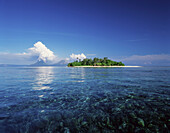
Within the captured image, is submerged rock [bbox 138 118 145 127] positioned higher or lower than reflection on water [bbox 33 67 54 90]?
higher

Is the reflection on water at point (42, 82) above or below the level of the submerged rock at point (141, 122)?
below

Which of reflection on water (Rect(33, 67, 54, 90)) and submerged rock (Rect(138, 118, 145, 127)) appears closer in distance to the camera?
submerged rock (Rect(138, 118, 145, 127))

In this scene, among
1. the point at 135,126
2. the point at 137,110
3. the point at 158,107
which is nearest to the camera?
the point at 135,126

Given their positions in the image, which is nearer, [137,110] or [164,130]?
[164,130]

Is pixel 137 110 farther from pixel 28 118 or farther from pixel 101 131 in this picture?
pixel 28 118

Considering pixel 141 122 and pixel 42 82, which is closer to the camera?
pixel 141 122

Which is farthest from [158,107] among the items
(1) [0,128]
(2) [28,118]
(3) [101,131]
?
(1) [0,128]

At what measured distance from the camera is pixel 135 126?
276 inches

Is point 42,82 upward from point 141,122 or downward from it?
downward

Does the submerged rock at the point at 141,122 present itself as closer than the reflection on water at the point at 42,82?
Yes

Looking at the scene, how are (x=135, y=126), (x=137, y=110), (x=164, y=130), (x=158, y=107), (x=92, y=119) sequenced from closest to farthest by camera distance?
(x=164, y=130) < (x=135, y=126) < (x=92, y=119) < (x=137, y=110) < (x=158, y=107)

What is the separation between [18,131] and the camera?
21.7ft

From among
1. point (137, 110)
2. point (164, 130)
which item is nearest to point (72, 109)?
point (137, 110)

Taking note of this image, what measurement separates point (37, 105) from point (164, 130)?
36.4 feet
